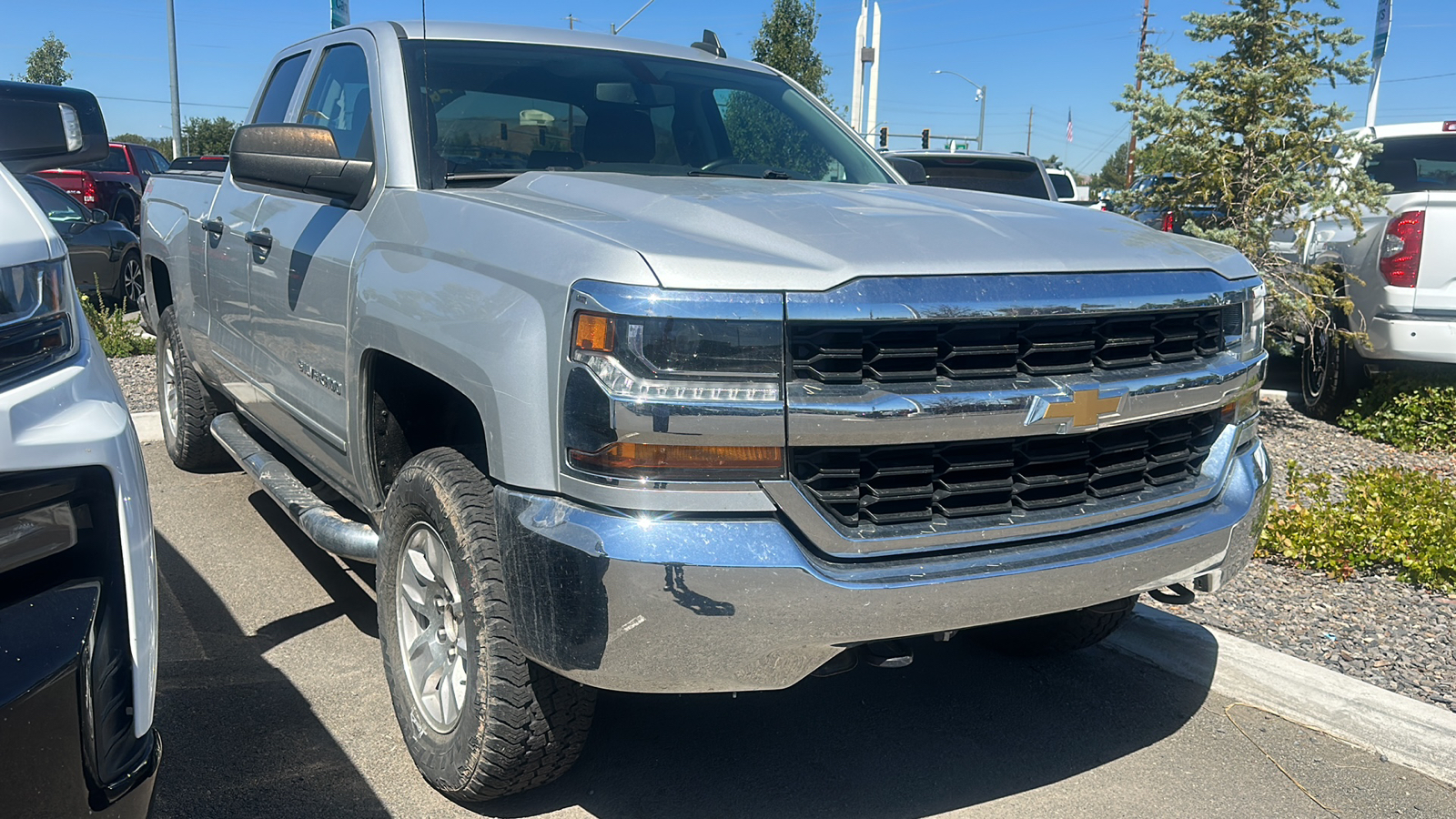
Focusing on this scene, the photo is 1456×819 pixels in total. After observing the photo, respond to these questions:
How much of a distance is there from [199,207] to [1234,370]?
12.9 ft

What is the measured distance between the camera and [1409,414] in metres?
7.12

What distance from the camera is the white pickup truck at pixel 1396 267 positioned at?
659 centimetres

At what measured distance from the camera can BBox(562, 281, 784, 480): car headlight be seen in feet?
7.13

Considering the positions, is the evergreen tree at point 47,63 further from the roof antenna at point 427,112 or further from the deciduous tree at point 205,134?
the roof antenna at point 427,112

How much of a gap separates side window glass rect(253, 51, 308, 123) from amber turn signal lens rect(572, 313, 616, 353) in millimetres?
2735

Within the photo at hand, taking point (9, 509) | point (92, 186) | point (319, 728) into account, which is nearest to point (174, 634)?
point (319, 728)

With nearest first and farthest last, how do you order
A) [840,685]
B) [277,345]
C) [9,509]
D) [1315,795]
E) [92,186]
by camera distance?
[9,509], [1315,795], [840,685], [277,345], [92,186]

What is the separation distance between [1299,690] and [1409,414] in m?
4.44

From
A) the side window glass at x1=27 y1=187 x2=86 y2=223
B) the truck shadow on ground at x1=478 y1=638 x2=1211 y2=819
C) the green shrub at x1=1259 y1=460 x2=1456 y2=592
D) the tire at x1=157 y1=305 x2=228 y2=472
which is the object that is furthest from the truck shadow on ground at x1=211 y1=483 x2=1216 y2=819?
the side window glass at x1=27 y1=187 x2=86 y2=223

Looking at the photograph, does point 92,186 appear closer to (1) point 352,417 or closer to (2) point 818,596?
(1) point 352,417

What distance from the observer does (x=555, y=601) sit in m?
2.25

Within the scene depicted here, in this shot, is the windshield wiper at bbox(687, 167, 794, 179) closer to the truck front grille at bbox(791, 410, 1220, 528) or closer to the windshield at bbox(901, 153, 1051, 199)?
the truck front grille at bbox(791, 410, 1220, 528)

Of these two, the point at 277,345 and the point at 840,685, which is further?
the point at 277,345

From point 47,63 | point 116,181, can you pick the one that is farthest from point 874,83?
point 47,63
